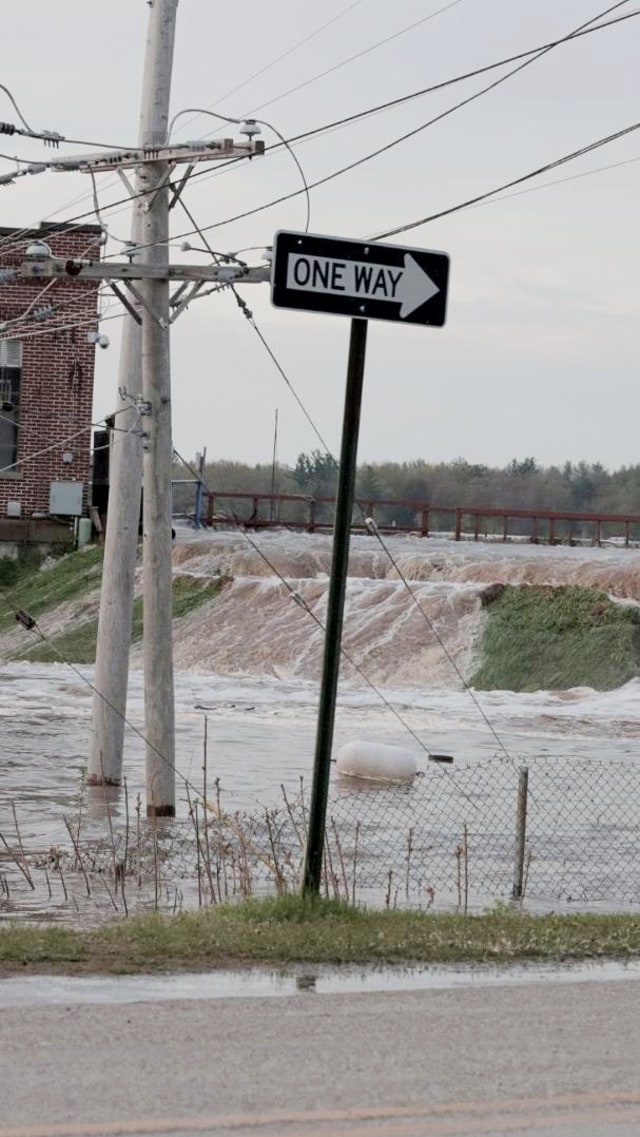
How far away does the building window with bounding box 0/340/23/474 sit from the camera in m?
42.0

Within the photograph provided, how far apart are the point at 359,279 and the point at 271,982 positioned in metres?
3.45

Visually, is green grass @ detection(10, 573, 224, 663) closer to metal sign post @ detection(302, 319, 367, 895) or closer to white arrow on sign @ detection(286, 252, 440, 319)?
metal sign post @ detection(302, 319, 367, 895)

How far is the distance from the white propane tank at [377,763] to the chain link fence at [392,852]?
0.67 feet

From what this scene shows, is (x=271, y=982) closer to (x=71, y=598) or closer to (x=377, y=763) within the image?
(x=377, y=763)

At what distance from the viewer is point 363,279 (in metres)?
9.00

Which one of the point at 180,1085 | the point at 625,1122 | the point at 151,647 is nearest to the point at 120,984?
the point at 180,1085

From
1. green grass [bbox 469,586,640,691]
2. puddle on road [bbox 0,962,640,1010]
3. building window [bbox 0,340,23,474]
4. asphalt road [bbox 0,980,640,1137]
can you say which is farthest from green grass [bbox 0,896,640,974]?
building window [bbox 0,340,23,474]

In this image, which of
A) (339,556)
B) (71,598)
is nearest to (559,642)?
(71,598)

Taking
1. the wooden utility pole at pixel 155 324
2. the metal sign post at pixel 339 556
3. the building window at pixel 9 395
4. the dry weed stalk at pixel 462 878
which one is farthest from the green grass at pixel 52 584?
the metal sign post at pixel 339 556

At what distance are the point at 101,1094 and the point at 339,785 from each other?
15.2m

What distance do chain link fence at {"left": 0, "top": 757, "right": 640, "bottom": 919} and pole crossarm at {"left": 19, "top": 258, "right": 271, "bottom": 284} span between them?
15.5 feet

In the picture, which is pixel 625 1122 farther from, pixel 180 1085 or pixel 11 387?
pixel 11 387

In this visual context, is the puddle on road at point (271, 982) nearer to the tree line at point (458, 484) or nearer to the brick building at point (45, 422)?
the brick building at point (45, 422)

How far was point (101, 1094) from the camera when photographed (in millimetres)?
5711
